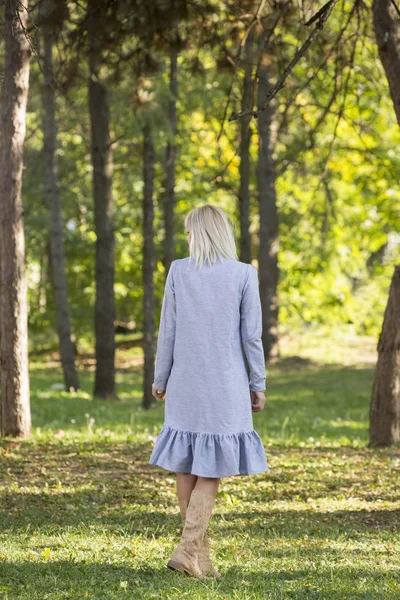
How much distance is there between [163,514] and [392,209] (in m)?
19.5

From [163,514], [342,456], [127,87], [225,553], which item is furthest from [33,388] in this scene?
[225,553]

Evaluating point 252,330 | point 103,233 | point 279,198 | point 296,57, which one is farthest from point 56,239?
point 252,330

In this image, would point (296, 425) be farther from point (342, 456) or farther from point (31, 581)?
point (31, 581)

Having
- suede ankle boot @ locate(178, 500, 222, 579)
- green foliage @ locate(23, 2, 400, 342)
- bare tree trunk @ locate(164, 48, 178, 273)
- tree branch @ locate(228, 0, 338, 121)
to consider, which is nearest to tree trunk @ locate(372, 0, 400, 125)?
tree branch @ locate(228, 0, 338, 121)

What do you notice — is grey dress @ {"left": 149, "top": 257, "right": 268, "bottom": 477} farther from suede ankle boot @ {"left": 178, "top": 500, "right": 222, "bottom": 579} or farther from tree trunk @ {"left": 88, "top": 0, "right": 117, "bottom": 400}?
tree trunk @ {"left": 88, "top": 0, "right": 117, "bottom": 400}

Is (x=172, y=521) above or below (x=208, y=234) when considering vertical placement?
below

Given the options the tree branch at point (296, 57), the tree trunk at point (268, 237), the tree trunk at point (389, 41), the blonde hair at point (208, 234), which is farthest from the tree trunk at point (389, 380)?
the tree trunk at point (268, 237)

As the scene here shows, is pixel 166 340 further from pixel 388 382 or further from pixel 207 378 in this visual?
pixel 388 382

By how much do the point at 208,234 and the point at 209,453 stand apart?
1.20 metres

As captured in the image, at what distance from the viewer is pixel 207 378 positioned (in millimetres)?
4680

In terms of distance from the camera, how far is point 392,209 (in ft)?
80.5

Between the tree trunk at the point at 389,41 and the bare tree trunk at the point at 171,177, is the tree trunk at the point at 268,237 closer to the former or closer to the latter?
the bare tree trunk at the point at 171,177

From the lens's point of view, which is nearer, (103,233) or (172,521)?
(172,521)

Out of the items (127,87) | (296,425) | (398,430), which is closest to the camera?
(398,430)
